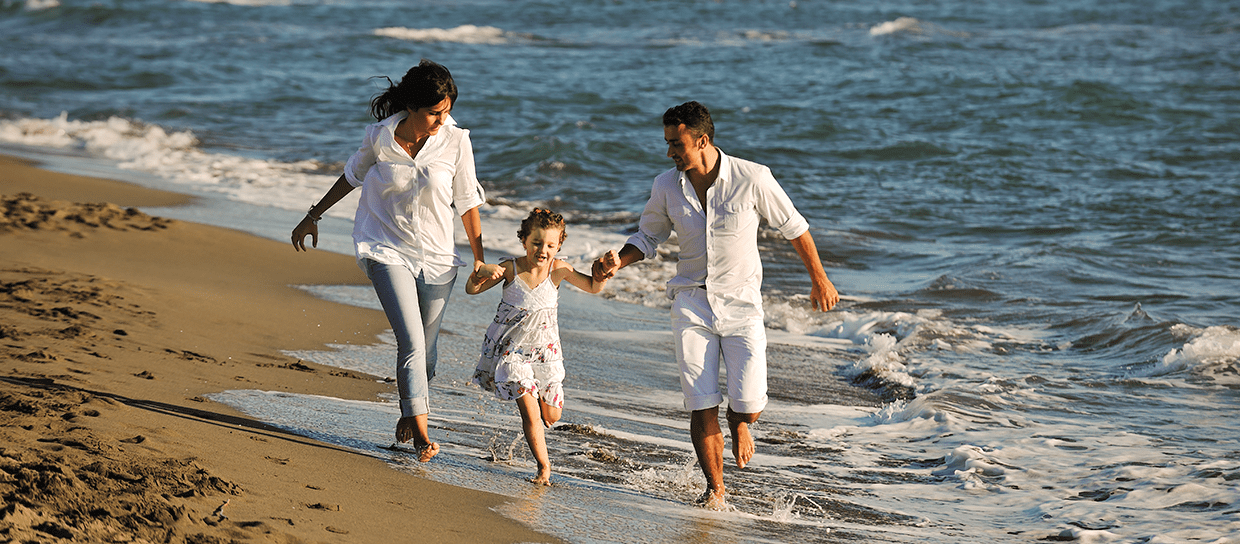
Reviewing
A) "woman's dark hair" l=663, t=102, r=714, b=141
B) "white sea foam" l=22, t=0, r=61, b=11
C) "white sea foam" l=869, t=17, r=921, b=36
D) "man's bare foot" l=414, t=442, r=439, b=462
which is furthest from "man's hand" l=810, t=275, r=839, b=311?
"white sea foam" l=22, t=0, r=61, b=11

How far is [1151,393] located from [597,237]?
5852 mm

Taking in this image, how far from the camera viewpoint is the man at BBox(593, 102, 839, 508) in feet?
13.9

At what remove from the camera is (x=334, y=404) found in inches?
202

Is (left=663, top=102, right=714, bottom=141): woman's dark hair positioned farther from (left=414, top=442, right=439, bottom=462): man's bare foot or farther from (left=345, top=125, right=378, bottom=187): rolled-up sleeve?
(left=414, top=442, right=439, bottom=462): man's bare foot

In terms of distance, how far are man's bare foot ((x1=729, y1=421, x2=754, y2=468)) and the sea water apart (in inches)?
7.9

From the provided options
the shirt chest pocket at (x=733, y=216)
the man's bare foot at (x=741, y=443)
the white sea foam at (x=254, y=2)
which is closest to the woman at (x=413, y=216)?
the shirt chest pocket at (x=733, y=216)

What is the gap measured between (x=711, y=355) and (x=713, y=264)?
380mm

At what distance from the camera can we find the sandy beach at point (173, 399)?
3.34m

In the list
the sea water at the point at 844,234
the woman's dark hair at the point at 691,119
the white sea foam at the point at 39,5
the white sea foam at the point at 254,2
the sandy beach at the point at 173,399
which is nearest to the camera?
the sandy beach at the point at 173,399

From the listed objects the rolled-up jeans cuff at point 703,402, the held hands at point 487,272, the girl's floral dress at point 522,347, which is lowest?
the rolled-up jeans cuff at point 703,402

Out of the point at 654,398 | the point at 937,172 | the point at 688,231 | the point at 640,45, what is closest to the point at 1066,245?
the point at 937,172

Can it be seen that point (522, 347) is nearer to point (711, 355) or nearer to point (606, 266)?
point (606, 266)

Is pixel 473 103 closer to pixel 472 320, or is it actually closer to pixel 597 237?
pixel 597 237

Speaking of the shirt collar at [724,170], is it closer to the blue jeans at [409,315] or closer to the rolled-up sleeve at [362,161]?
the blue jeans at [409,315]
